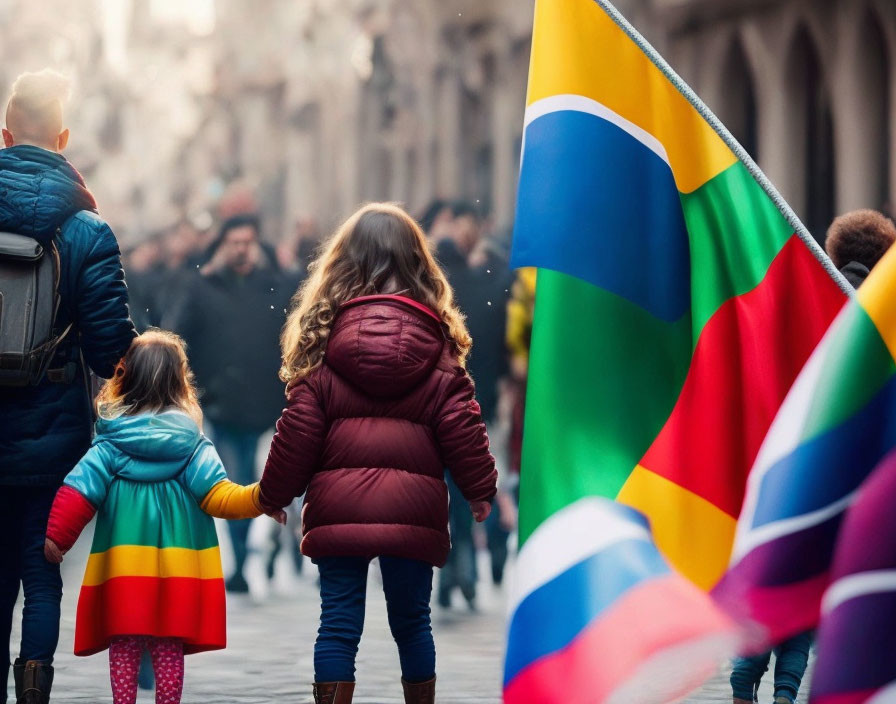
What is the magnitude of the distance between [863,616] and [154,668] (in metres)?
3.26

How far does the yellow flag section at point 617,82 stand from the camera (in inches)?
174

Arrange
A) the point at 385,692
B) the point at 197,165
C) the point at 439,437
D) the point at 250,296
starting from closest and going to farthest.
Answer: the point at 439,437, the point at 385,692, the point at 250,296, the point at 197,165

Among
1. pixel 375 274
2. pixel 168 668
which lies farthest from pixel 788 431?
pixel 168 668

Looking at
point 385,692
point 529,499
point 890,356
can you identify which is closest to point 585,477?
point 529,499

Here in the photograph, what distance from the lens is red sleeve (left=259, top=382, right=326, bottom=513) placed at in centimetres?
527

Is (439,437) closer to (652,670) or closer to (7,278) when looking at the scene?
(7,278)

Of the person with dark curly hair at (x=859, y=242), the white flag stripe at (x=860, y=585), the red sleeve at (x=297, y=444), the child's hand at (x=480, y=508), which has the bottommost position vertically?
the child's hand at (x=480, y=508)

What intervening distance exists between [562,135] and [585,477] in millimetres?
798

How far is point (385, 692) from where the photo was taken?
676 cm

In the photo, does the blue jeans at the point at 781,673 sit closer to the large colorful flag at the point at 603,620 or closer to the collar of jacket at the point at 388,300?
the collar of jacket at the point at 388,300

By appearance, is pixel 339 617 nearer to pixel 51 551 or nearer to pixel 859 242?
pixel 51 551

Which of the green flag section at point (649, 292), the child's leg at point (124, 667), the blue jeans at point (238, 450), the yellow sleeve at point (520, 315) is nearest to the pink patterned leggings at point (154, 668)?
the child's leg at point (124, 667)

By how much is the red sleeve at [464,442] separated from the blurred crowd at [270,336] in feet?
13.5

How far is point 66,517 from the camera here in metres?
5.49
